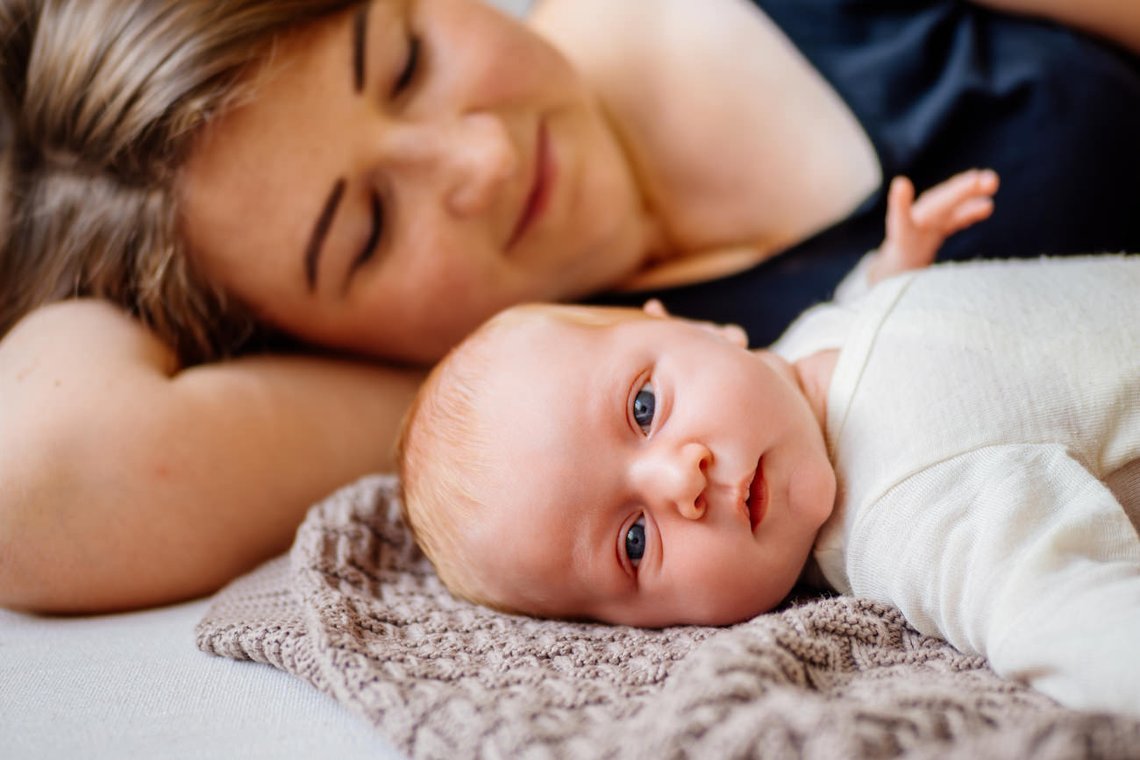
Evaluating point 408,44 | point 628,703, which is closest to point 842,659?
point 628,703

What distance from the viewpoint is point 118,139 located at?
1096 millimetres

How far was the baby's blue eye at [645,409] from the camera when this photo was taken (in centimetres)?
84

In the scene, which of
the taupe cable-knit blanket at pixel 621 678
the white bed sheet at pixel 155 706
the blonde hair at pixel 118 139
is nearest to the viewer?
the taupe cable-knit blanket at pixel 621 678

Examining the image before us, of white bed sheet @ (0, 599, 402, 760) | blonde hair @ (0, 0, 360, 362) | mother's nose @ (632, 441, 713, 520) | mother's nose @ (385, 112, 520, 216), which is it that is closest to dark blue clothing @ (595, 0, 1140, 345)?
mother's nose @ (385, 112, 520, 216)

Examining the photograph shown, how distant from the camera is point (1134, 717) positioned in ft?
1.85

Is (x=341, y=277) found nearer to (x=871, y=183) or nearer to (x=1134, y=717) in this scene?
(x=871, y=183)

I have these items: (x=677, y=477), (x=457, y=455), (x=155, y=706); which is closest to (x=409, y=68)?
(x=457, y=455)

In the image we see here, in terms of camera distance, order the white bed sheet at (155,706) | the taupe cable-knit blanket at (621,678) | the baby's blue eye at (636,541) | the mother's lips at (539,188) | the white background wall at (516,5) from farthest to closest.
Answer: the white background wall at (516,5) → the mother's lips at (539,188) → the baby's blue eye at (636,541) → the white bed sheet at (155,706) → the taupe cable-knit blanket at (621,678)

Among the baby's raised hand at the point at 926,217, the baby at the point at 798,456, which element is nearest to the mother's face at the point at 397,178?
the baby at the point at 798,456

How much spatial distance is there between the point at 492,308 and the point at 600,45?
1.49 ft

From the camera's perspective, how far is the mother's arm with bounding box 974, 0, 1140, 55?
1.15 meters

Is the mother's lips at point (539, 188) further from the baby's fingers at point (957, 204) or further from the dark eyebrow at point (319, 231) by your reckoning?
the baby's fingers at point (957, 204)

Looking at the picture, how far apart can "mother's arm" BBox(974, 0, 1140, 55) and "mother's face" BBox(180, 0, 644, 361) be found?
0.56 meters

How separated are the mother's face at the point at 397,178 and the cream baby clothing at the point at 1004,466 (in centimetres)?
45
